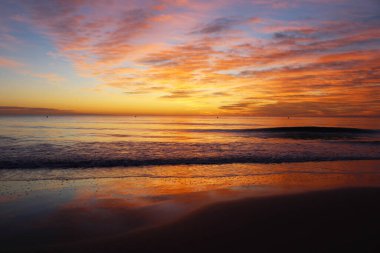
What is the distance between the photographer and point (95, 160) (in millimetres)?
14562

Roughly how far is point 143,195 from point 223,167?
6.06 meters

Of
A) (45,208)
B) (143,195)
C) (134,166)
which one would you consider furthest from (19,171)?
(143,195)

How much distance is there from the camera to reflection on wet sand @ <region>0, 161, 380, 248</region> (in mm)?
5785

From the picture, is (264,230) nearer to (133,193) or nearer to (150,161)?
(133,193)

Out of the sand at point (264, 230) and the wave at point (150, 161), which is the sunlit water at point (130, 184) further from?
the sand at point (264, 230)

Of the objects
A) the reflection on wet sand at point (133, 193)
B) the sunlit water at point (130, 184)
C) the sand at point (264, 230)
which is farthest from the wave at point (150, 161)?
the sand at point (264, 230)

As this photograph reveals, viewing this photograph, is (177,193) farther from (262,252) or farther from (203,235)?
(262,252)

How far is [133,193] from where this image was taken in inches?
336

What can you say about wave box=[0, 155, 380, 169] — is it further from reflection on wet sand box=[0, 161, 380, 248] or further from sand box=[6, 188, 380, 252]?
sand box=[6, 188, 380, 252]

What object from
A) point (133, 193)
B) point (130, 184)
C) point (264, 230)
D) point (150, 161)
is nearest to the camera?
point (264, 230)

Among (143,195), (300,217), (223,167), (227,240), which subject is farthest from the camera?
(223,167)

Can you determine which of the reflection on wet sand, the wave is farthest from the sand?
the wave

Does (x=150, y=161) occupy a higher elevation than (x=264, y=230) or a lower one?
lower

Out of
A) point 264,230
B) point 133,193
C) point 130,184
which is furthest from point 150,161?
point 264,230
